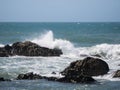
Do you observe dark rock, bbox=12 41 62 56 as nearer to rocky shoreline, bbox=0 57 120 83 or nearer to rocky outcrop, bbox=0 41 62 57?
rocky outcrop, bbox=0 41 62 57

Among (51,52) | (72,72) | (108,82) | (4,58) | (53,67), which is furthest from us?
(51,52)

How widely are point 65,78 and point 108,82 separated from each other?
317 cm

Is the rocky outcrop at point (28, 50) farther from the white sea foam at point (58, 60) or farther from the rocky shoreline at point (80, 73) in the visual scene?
the rocky shoreline at point (80, 73)

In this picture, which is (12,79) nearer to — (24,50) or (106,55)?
(24,50)

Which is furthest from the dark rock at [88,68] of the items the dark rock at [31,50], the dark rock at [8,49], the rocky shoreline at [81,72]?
the dark rock at [8,49]

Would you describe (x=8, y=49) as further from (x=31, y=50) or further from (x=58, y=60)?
(x=58, y=60)

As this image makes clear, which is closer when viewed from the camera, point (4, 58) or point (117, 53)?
point (4, 58)

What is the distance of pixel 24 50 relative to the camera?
145 feet

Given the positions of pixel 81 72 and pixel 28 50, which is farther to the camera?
pixel 28 50

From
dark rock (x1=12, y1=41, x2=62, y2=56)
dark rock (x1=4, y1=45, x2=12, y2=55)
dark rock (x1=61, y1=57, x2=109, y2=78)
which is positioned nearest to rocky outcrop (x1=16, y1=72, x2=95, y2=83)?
dark rock (x1=61, y1=57, x2=109, y2=78)

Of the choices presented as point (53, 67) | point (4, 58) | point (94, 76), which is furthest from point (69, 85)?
point (4, 58)

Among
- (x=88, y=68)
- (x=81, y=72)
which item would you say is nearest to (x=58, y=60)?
(x=88, y=68)

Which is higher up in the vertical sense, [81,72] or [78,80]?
[81,72]

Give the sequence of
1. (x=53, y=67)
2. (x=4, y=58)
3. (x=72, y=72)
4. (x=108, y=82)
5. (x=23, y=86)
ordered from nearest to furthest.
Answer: (x=23, y=86) → (x=108, y=82) → (x=72, y=72) → (x=53, y=67) → (x=4, y=58)
